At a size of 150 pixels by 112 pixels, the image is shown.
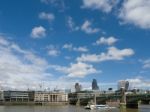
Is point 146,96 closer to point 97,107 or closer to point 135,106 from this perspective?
point 135,106

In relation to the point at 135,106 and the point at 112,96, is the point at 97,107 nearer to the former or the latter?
the point at 135,106

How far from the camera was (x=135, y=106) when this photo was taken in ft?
538

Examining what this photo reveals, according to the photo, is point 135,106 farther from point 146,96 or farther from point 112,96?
point 112,96

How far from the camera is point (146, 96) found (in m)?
155

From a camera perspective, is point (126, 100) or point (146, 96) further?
point (126, 100)

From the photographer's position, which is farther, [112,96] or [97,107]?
[112,96]

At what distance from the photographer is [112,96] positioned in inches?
7840

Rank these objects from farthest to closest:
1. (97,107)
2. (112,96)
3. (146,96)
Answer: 1. (112,96)
2. (97,107)
3. (146,96)

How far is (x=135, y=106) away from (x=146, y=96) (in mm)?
11504

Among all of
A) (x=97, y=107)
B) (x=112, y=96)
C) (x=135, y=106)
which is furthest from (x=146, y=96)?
(x=112, y=96)

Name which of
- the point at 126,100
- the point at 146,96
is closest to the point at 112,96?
the point at 126,100

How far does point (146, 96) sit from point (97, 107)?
26.6 m

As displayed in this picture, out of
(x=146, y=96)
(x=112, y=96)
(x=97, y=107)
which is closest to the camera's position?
(x=146, y=96)

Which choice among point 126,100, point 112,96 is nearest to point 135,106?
point 126,100
